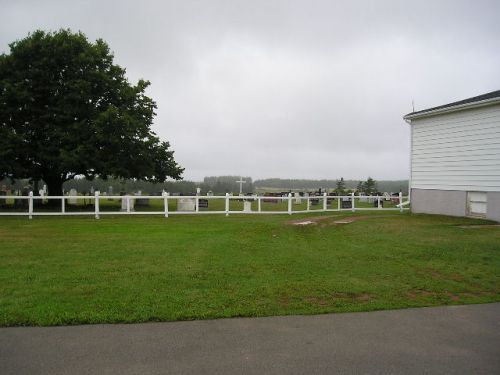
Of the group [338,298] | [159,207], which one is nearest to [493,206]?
[338,298]

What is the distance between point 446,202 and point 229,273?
15.0 m

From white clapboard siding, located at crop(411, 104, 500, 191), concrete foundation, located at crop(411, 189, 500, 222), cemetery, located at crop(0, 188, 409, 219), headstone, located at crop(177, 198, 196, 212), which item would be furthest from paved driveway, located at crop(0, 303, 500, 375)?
headstone, located at crop(177, 198, 196, 212)

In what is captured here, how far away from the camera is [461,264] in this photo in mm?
9016

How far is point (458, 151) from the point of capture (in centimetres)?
1877

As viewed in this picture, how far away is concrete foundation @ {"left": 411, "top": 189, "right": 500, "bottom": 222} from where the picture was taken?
17.1 metres

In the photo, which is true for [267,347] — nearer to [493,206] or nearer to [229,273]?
[229,273]

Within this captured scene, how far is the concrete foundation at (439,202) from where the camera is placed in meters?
18.7

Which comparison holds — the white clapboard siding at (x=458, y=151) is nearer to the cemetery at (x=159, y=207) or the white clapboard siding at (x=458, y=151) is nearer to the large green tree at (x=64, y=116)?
the cemetery at (x=159, y=207)

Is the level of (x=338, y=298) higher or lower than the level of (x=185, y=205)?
lower

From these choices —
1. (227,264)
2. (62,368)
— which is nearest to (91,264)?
(227,264)

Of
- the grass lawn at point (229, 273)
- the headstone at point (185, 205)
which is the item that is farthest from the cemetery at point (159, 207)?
the grass lawn at point (229, 273)

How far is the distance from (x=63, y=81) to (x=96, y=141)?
4.68 meters

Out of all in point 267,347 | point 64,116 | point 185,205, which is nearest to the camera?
point 267,347

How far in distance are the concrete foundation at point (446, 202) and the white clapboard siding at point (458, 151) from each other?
25cm
